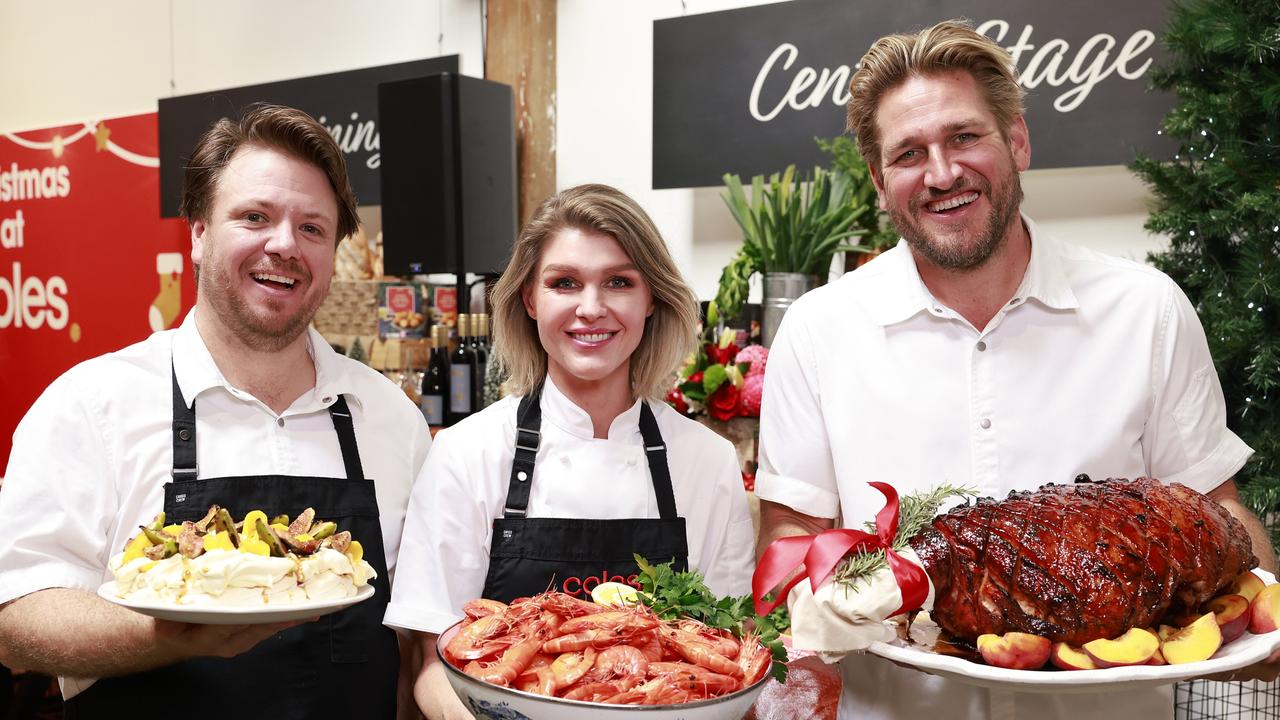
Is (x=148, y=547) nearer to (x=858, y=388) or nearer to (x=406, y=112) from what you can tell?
(x=858, y=388)

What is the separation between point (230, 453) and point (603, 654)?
94 cm

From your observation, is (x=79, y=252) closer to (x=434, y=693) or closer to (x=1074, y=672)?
(x=434, y=693)

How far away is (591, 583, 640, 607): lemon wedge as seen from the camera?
154cm

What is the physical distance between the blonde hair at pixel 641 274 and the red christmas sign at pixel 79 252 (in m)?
4.82

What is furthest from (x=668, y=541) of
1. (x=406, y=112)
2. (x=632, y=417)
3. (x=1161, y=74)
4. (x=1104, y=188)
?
(x=406, y=112)

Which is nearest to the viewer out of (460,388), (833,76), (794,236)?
(794,236)

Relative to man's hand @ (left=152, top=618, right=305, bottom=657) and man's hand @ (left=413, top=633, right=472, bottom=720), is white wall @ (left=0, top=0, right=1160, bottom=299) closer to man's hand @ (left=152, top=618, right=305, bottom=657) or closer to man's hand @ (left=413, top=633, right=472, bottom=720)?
man's hand @ (left=413, top=633, right=472, bottom=720)

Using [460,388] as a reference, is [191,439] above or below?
above

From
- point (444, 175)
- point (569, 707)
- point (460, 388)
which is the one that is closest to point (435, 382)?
point (460, 388)

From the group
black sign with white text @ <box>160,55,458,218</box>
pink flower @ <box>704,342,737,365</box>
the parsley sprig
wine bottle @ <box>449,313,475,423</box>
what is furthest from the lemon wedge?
black sign with white text @ <box>160,55,458,218</box>

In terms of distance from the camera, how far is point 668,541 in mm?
1898

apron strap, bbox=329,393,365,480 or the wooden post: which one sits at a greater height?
the wooden post

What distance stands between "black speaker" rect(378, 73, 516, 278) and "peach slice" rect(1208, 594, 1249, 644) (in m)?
3.37

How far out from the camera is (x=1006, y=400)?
5.80 feet
